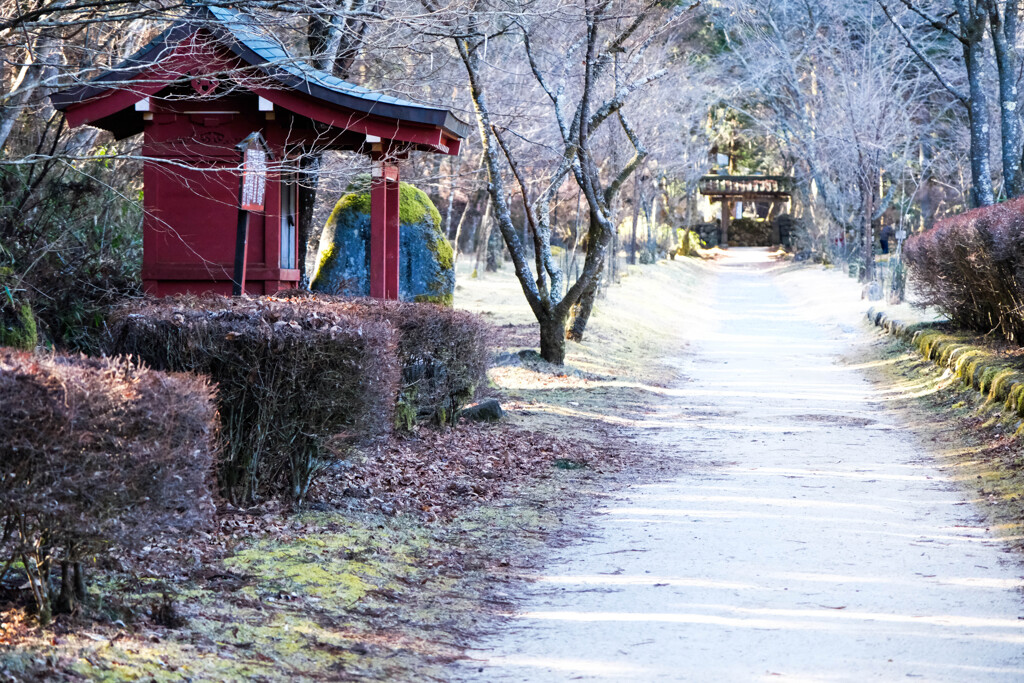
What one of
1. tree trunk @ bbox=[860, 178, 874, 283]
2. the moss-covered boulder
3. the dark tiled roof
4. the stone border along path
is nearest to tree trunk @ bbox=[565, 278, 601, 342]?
the moss-covered boulder

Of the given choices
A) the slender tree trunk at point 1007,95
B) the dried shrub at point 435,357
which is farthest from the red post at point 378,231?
the slender tree trunk at point 1007,95

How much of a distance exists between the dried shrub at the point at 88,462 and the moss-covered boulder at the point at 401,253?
832cm

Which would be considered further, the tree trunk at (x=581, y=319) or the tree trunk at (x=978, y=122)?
the tree trunk at (x=581, y=319)

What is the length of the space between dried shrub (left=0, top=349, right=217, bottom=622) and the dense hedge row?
1.54m

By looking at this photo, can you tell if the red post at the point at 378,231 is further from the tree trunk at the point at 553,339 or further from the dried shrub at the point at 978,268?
the dried shrub at the point at 978,268

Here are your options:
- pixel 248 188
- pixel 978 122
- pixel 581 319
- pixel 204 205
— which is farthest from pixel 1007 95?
pixel 248 188

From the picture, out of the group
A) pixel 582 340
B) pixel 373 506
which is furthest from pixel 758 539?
pixel 582 340

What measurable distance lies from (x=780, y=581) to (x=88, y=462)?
363 cm

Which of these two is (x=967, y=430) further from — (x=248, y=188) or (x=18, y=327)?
(x=18, y=327)

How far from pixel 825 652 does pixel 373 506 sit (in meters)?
3.18

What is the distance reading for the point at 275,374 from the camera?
5703mm

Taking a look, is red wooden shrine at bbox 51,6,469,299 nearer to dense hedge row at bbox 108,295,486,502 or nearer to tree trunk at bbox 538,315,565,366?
dense hedge row at bbox 108,295,486,502

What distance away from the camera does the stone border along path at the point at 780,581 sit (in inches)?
174

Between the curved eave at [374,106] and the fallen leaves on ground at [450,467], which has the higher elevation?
the curved eave at [374,106]
